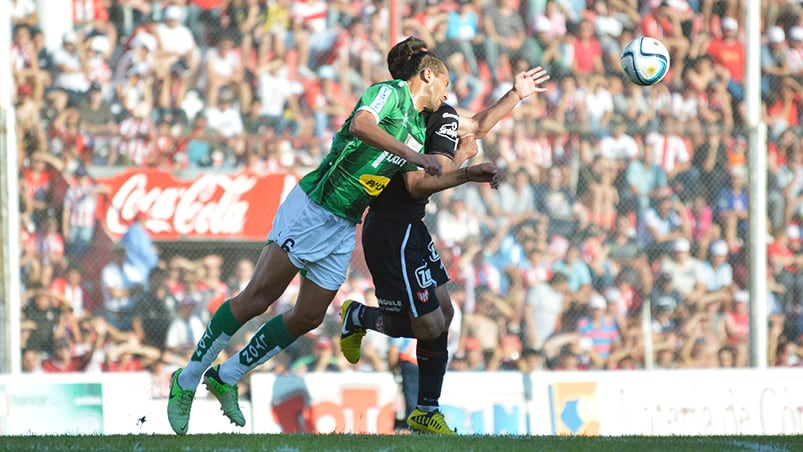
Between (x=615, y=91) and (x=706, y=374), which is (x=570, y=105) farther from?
(x=706, y=374)

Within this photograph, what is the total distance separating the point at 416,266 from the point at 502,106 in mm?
1252

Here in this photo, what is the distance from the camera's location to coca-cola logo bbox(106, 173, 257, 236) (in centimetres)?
1246

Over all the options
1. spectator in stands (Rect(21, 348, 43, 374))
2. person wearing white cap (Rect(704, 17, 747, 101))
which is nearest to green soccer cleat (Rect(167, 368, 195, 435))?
spectator in stands (Rect(21, 348, 43, 374))

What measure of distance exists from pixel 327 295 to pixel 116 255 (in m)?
6.28

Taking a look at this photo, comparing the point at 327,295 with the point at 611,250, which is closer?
the point at 327,295

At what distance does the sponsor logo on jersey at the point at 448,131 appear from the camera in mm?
6945

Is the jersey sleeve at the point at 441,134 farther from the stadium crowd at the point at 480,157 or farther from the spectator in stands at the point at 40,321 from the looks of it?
the spectator in stands at the point at 40,321

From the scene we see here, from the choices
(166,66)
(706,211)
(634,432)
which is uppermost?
(166,66)

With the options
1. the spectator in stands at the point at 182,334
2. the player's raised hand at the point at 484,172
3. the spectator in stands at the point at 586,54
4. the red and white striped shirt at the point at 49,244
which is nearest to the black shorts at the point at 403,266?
the player's raised hand at the point at 484,172

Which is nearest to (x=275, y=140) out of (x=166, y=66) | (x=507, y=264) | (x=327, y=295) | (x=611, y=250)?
(x=166, y=66)

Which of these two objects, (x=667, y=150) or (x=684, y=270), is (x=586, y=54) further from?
(x=684, y=270)

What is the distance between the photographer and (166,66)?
13.1 meters

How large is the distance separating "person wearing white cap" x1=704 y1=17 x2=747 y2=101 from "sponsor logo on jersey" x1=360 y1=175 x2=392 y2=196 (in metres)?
8.79

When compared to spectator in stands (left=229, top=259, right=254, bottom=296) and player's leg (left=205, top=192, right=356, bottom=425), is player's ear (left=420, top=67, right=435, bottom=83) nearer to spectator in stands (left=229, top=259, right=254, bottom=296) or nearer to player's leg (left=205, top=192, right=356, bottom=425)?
player's leg (left=205, top=192, right=356, bottom=425)
